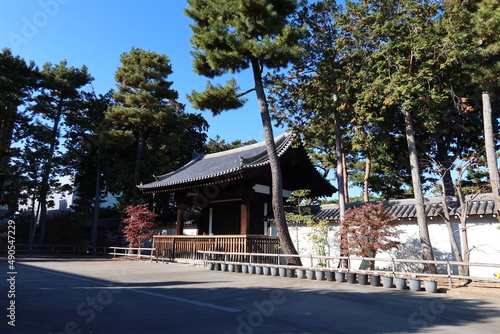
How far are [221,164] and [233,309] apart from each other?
40.5 ft

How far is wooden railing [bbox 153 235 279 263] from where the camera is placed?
12.4 m

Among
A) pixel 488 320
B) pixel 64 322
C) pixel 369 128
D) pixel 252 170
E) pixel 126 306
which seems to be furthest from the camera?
pixel 252 170

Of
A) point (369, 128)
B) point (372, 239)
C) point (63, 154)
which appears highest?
point (63, 154)

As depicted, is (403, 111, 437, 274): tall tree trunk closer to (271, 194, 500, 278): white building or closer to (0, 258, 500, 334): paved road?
(271, 194, 500, 278): white building

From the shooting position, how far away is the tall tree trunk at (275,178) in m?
11.3

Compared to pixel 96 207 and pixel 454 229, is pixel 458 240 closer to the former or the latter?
pixel 454 229

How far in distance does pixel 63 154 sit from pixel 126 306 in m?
23.1

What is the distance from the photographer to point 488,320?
16.8 feet

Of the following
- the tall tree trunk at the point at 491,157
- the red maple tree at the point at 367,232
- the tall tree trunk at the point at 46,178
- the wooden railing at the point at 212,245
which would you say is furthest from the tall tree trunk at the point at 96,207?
the tall tree trunk at the point at 491,157

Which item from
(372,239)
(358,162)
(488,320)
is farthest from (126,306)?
(358,162)

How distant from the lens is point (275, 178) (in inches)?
461

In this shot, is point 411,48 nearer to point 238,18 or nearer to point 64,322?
point 238,18

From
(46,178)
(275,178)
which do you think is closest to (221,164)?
(275,178)

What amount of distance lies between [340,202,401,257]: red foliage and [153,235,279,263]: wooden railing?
3.44m
